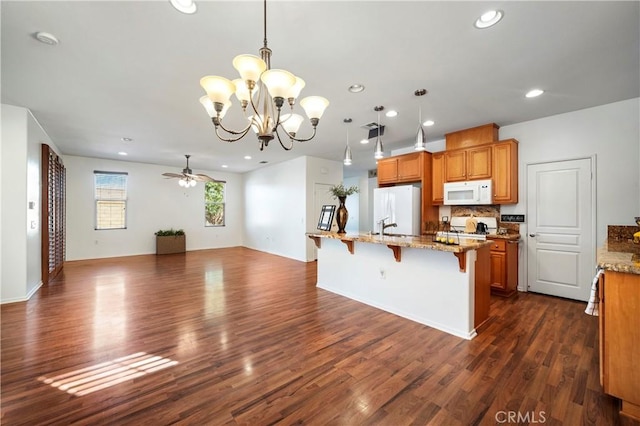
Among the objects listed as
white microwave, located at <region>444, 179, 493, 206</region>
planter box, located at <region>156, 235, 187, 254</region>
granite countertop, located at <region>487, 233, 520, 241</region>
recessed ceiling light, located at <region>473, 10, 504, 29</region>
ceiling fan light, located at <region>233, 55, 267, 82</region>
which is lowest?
planter box, located at <region>156, 235, 187, 254</region>

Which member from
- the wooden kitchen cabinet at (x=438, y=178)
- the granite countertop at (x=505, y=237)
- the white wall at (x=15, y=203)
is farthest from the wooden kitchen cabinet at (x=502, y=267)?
the white wall at (x=15, y=203)

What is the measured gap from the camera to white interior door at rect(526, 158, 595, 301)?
368 cm

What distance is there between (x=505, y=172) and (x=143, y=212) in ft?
29.9

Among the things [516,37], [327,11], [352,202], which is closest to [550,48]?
[516,37]

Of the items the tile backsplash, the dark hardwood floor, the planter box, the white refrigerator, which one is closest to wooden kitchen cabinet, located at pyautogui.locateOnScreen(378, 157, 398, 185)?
the white refrigerator

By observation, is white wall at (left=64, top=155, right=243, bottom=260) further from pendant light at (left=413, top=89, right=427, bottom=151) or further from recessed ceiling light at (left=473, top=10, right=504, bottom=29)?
recessed ceiling light at (left=473, top=10, right=504, bottom=29)

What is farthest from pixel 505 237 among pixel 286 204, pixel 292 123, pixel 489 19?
pixel 286 204

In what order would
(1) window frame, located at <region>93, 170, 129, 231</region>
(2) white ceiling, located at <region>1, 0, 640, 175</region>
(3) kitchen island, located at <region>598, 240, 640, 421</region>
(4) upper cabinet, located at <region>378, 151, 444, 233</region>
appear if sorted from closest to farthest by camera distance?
(3) kitchen island, located at <region>598, 240, 640, 421</region> → (2) white ceiling, located at <region>1, 0, 640, 175</region> → (4) upper cabinet, located at <region>378, 151, 444, 233</region> → (1) window frame, located at <region>93, 170, 129, 231</region>

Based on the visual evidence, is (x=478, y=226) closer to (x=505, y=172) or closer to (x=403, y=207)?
(x=505, y=172)

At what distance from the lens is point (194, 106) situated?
366cm

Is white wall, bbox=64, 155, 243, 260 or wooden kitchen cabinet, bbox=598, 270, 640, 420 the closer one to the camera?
wooden kitchen cabinet, bbox=598, 270, 640, 420

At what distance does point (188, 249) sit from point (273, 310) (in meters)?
6.52

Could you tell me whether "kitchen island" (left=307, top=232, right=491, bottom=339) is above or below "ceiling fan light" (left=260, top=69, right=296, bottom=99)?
below

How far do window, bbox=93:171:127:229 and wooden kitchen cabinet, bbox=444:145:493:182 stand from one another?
28.0 ft
